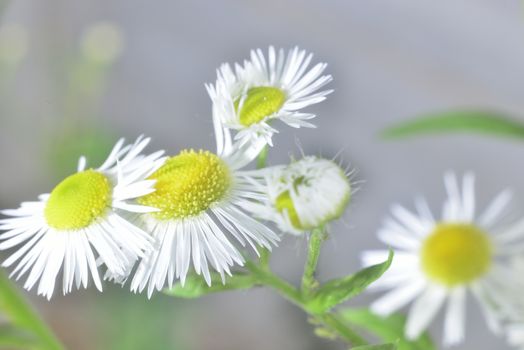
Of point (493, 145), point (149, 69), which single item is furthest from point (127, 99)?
point (493, 145)

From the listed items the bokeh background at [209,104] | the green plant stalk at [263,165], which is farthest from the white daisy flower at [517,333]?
the bokeh background at [209,104]

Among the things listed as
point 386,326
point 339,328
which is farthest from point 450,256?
point 339,328

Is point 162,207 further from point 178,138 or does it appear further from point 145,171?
point 178,138

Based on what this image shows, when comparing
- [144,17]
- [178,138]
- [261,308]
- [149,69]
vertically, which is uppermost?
[144,17]

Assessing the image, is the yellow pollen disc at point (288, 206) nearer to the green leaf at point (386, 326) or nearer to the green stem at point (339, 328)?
the green stem at point (339, 328)

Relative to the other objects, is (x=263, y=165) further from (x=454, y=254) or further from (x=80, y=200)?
(x=454, y=254)

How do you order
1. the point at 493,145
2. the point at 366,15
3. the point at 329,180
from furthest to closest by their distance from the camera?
1. the point at 366,15
2. the point at 493,145
3. the point at 329,180

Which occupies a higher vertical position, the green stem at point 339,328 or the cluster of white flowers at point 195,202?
the cluster of white flowers at point 195,202
